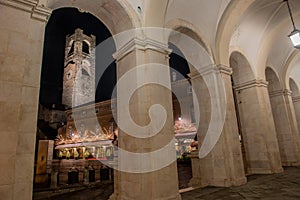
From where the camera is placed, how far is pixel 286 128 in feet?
34.0

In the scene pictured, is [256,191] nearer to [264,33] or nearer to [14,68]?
[14,68]

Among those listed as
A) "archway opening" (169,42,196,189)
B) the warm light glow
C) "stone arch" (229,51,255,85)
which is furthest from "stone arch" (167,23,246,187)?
"archway opening" (169,42,196,189)

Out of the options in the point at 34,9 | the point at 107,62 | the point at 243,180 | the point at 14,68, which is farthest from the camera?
the point at 107,62

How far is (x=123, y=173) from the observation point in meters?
4.55

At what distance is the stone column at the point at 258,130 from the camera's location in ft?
26.7

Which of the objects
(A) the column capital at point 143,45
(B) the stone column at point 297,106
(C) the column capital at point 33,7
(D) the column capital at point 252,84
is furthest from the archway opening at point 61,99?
(C) the column capital at point 33,7

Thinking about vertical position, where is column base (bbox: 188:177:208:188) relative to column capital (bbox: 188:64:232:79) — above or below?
below

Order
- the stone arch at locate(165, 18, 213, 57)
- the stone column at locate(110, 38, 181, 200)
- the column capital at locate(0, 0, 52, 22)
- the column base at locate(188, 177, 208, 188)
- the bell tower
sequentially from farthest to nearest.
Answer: the bell tower < the column base at locate(188, 177, 208, 188) < the stone arch at locate(165, 18, 213, 57) < the stone column at locate(110, 38, 181, 200) < the column capital at locate(0, 0, 52, 22)

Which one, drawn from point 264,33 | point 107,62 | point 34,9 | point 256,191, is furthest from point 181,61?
point 34,9

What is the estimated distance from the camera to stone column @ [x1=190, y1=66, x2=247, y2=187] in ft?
19.9

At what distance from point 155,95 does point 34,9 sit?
2714mm

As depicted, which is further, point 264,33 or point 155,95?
point 264,33

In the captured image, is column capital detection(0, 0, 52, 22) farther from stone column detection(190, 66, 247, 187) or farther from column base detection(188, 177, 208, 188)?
column base detection(188, 177, 208, 188)

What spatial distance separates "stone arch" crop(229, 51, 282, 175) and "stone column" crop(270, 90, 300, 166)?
2.51m
